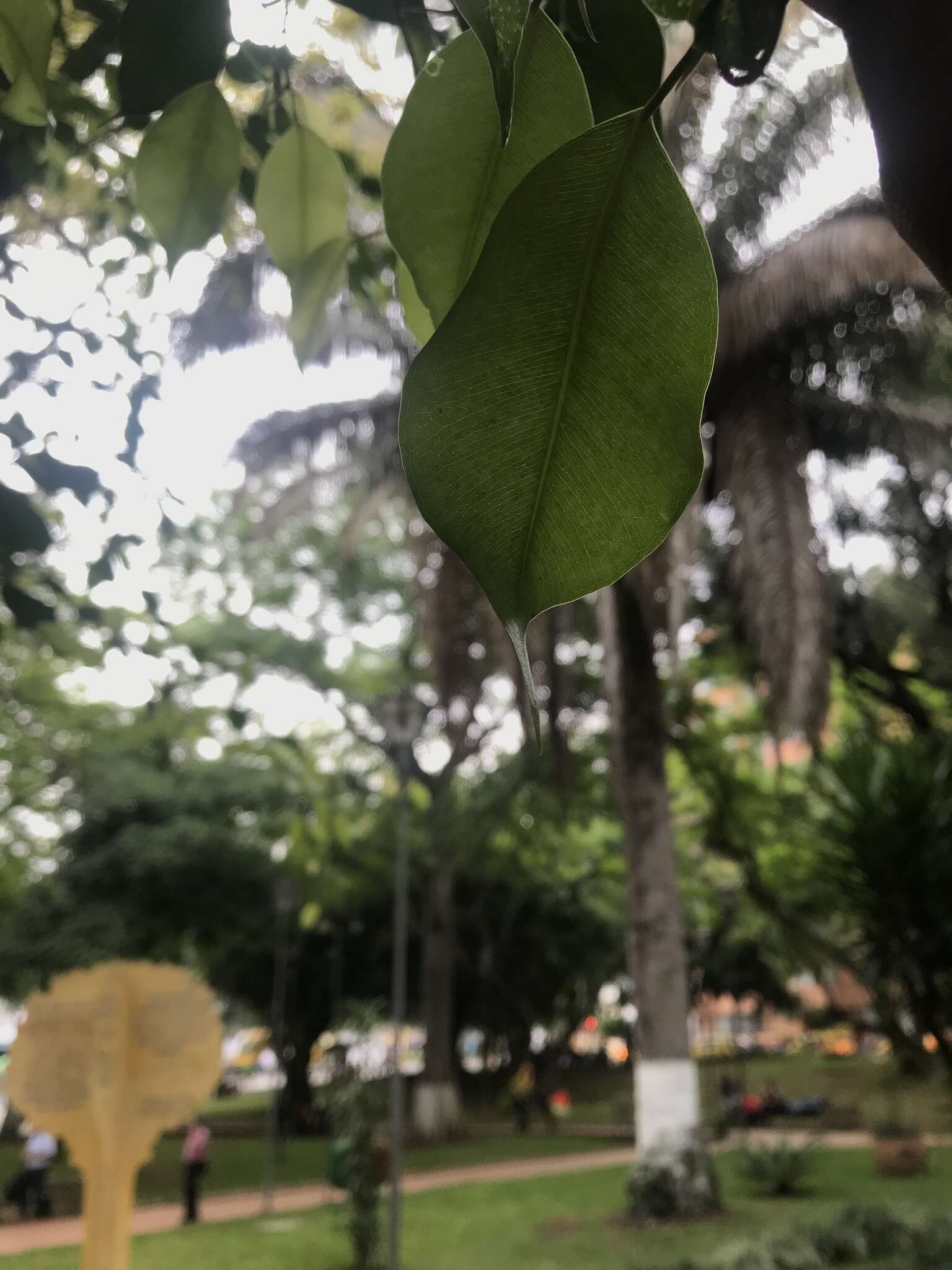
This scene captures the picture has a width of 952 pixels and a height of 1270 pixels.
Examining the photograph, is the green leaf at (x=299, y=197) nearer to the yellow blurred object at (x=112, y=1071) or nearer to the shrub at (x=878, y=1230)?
the yellow blurred object at (x=112, y=1071)

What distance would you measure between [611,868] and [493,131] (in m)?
16.0

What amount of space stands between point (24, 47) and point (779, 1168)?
31.7ft

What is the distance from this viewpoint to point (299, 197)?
2.26ft

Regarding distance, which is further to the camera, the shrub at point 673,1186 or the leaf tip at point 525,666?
the shrub at point 673,1186

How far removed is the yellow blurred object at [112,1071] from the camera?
3.46 meters

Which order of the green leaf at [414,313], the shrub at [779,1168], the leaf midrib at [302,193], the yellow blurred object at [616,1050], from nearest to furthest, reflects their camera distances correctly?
the green leaf at [414,313] < the leaf midrib at [302,193] < the shrub at [779,1168] < the yellow blurred object at [616,1050]

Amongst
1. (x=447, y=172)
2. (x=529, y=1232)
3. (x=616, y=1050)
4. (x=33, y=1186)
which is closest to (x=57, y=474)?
(x=447, y=172)

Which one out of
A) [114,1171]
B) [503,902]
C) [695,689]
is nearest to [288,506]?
[695,689]

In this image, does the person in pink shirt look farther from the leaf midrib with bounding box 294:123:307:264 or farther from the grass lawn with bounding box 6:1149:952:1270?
the leaf midrib with bounding box 294:123:307:264

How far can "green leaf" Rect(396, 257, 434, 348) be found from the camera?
1.73 feet

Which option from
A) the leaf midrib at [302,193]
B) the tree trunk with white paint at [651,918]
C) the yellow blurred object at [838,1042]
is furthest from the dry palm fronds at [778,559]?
the yellow blurred object at [838,1042]

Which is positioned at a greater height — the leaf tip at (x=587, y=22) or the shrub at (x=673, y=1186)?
the leaf tip at (x=587, y=22)

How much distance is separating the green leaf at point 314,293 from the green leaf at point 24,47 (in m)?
0.21

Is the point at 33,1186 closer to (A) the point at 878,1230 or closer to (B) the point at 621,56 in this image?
(A) the point at 878,1230
